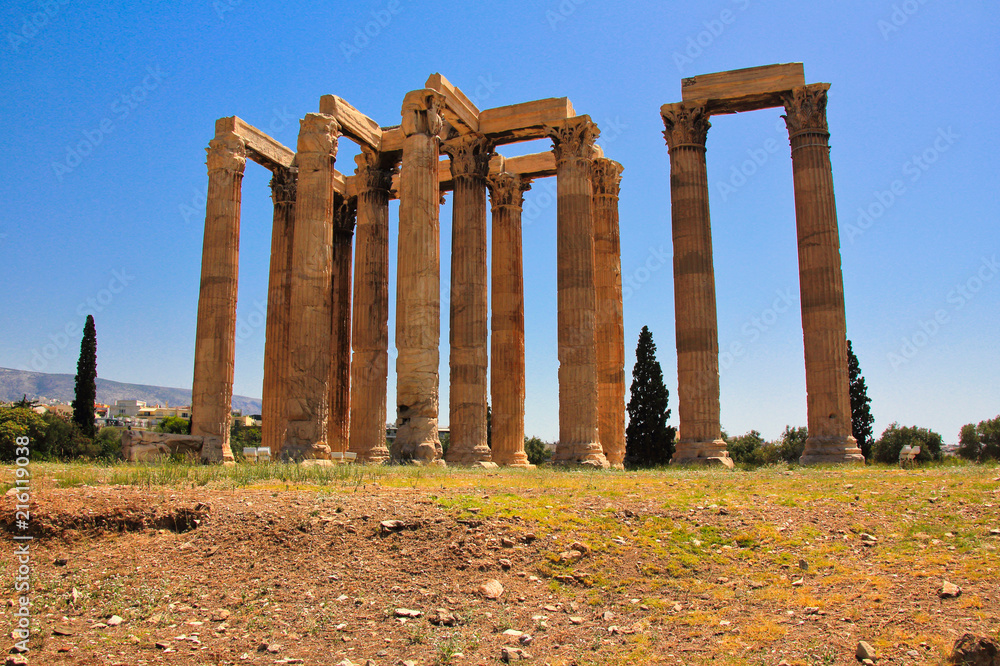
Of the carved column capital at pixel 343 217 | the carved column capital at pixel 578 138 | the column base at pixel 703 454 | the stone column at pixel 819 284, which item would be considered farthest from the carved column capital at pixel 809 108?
the carved column capital at pixel 343 217

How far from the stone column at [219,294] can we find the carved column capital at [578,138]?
13.5 meters

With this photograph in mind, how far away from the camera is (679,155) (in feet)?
99.8

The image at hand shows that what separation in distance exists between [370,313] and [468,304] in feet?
15.7

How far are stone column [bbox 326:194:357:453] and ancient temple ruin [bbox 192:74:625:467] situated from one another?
0.25 feet

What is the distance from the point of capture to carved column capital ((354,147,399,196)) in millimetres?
32625

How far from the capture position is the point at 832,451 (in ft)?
88.3

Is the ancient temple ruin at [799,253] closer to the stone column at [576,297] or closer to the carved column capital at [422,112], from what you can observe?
the stone column at [576,297]

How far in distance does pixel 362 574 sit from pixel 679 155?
24.8 metres

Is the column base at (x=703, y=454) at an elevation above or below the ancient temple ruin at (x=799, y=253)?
below

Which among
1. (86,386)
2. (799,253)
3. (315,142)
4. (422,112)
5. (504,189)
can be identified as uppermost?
(422,112)

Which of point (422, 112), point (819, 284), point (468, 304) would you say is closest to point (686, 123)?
point (819, 284)

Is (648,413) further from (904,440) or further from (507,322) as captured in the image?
(904,440)

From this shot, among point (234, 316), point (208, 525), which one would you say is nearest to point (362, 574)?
point (208, 525)

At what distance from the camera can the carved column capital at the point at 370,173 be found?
32.6m
